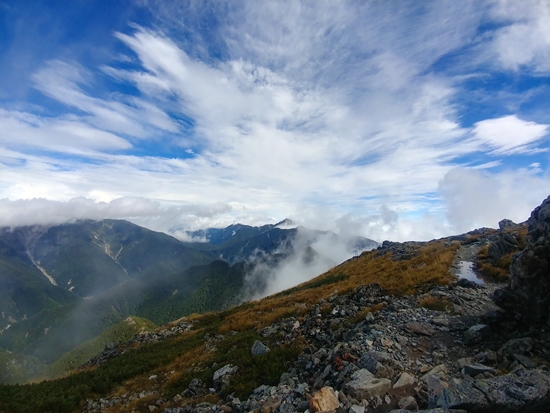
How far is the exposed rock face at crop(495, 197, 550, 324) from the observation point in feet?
41.7

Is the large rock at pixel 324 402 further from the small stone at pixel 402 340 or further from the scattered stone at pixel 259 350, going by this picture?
the scattered stone at pixel 259 350

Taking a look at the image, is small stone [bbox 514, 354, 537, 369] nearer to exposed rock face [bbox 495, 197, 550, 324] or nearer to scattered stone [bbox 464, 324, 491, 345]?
scattered stone [bbox 464, 324, 491, 345]

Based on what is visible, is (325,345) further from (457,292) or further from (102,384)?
(102,384)

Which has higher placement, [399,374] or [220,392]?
[399,374]

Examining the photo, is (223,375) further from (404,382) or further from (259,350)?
(404,382)

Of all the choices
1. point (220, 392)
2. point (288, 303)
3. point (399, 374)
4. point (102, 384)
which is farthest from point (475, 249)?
point (102, 384)

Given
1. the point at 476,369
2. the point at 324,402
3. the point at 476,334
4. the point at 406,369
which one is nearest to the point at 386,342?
the point at 406,369

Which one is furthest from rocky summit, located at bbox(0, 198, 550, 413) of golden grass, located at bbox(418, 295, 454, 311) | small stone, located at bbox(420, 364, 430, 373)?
golden grass, located at bbox(418, 295, 454, 311)

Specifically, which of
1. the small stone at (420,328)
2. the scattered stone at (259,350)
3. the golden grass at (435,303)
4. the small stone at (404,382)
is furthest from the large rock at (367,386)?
the golden grass at (435,303)

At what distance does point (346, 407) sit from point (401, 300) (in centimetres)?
1336

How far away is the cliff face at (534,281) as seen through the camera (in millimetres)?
12688

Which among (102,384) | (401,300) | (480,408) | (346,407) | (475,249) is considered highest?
(475,249)

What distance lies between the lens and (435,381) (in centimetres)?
913

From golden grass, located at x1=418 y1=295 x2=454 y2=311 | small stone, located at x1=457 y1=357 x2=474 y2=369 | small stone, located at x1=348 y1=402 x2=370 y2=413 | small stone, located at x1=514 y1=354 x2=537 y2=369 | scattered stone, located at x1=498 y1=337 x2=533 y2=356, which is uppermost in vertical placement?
golden grass, located at x1=418 y1=295 x2=454 y2=311
